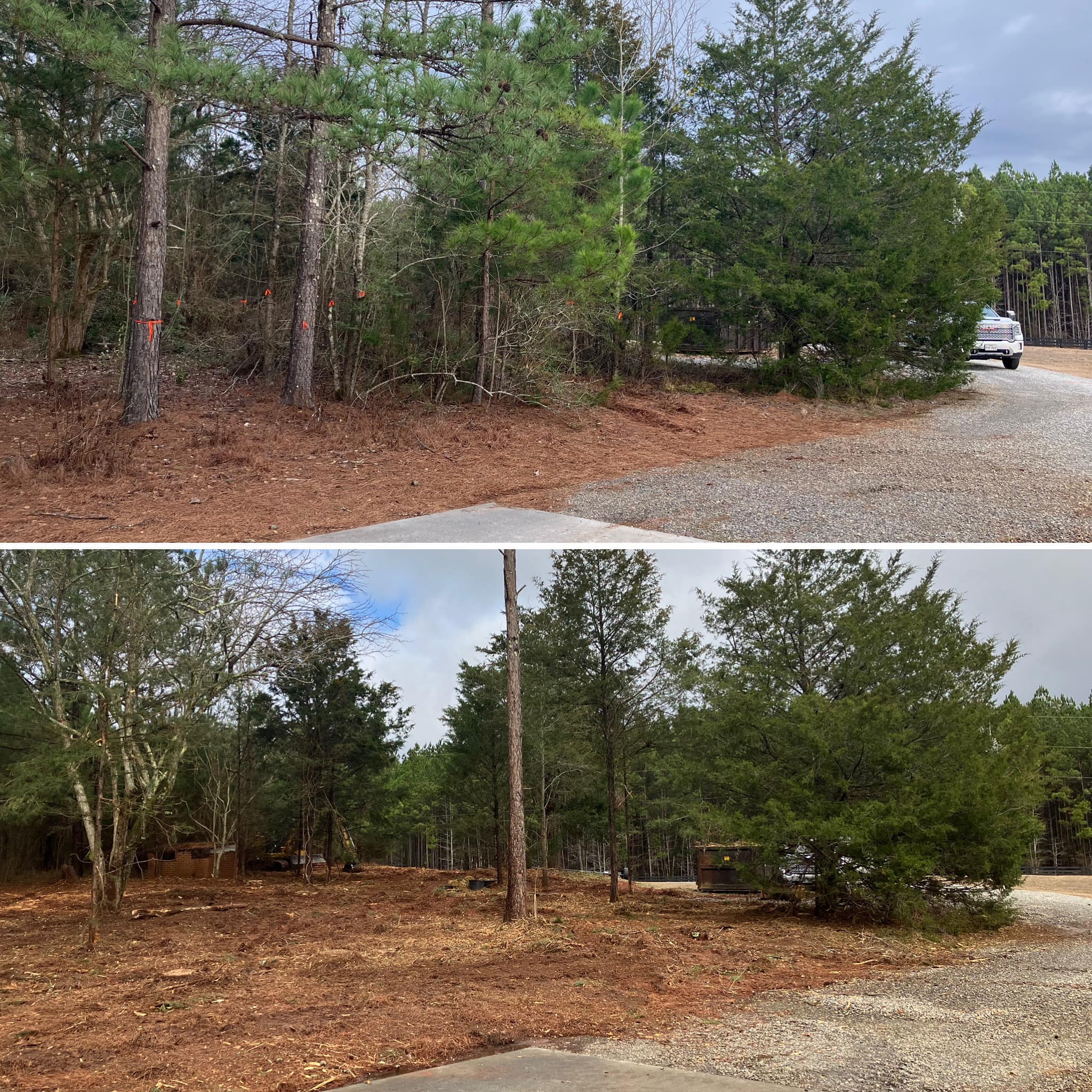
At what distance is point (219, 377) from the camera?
1622 centimetres

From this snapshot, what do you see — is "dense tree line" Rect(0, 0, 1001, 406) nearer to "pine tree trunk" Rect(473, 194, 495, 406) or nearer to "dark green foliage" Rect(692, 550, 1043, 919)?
"pine tree trunk" Rect(473, 194, 495, 406)

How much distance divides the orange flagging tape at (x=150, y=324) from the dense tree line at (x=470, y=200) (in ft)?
0.20

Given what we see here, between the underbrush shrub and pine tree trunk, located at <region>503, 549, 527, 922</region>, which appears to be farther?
pine tree trunk, located at <region>503, 549, 527, 922</region>

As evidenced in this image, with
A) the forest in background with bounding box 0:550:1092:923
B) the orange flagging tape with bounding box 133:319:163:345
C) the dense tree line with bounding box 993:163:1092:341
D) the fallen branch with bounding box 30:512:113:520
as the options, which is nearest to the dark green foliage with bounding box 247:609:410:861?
the forest in background with bounding box 0:550:1092:923

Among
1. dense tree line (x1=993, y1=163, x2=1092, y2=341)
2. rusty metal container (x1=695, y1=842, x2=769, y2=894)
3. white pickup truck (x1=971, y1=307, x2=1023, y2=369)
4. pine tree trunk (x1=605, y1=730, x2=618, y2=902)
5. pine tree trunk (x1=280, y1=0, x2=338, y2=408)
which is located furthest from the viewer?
dense tree line (x1=993, y1=163, x2=1092, y2=341)

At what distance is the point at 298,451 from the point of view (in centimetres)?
1216

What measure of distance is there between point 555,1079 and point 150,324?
10.6 meters

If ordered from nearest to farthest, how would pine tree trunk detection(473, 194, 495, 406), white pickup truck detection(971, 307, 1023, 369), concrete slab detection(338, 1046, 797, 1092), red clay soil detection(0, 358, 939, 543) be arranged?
concrete slab detection(338, 1046, 797, 1092), red clay soil detection(0, 358, 939, 543), pine tree trunk detection(473, 194, 495, 406), white pickup truck detection(971, 307, 1023, 369)

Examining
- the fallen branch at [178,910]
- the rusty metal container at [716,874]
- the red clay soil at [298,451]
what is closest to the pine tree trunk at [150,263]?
the red clay soil at [298,451]

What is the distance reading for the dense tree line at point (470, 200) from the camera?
11617mm

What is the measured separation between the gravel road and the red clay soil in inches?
215

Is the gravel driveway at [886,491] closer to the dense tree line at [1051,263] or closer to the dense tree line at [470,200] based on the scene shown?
the dense tree line at [470,200]

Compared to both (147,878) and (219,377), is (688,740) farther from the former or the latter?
(147,878)

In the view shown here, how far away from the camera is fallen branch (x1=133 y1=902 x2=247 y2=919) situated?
1134cm
